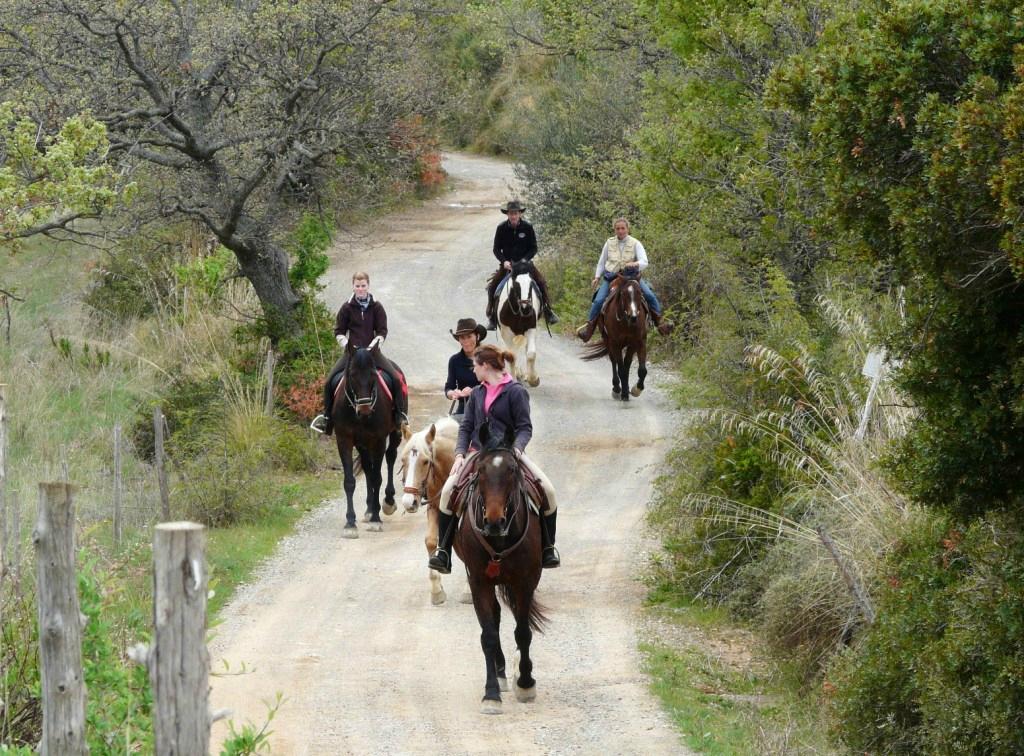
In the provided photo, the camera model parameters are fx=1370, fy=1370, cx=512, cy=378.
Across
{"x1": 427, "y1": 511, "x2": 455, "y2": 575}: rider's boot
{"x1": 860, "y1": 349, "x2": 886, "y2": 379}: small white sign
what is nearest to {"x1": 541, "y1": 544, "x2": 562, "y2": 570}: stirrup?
{"x1": 427, "y1": 511, "x2": 455, "y2": 575}: rider's boot

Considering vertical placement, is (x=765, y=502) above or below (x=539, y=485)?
below

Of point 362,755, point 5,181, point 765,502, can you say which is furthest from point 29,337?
point 362,755

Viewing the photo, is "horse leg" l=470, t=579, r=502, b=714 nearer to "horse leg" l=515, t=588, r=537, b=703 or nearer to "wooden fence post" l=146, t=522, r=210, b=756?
"horse leg" l=515, t=588, r=537, b=703

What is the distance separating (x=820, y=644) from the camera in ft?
38.5

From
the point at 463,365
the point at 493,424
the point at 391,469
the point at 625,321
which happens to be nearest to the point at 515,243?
the point at 625,321

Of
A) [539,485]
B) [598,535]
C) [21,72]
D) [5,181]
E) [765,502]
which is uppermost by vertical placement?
[21,72]

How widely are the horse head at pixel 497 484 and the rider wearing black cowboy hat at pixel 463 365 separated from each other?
3.30 metres

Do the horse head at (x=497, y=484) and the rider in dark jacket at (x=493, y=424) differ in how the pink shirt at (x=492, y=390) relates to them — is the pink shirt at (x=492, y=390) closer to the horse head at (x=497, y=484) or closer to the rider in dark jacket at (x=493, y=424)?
the rider in dark jacket at (x=493, y=424)

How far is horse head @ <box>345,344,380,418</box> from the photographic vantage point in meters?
15.7

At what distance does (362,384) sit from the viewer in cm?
1574

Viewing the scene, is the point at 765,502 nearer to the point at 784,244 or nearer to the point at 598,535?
the point at 598,535

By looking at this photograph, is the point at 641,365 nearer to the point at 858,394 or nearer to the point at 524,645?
Result: the point at 858,394

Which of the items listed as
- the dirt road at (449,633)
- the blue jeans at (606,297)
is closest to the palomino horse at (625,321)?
the blue jeans at (606,297)

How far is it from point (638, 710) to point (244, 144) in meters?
14.1
